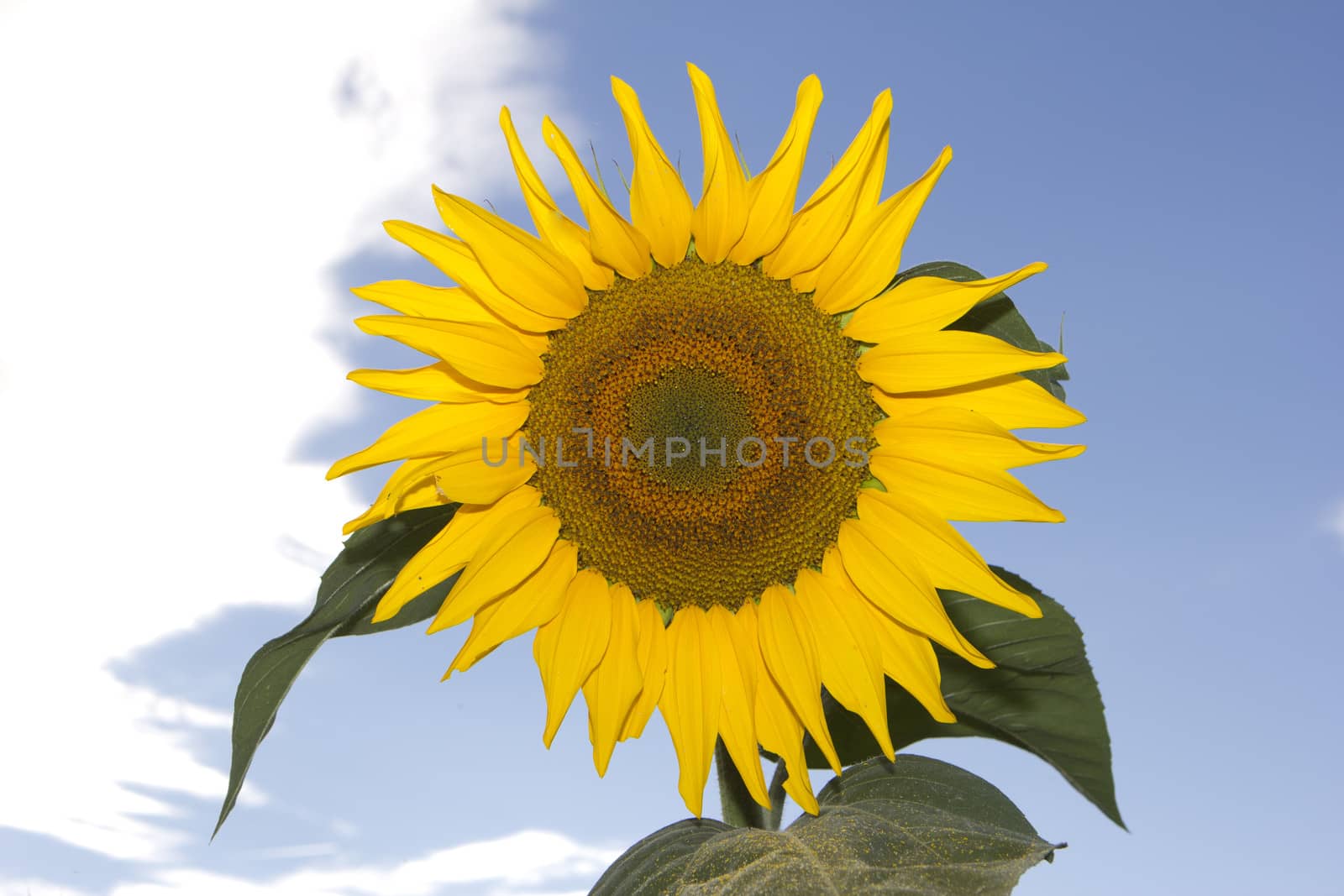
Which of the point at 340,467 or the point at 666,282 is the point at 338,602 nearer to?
the point at 340,467

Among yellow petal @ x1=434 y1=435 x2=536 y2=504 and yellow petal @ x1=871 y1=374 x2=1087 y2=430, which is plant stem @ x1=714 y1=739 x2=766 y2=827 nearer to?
yellow petal @ x1=434 y1=435 x2=536 y2=504

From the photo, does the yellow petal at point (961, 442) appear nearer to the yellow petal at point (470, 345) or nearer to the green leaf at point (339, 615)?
the yellow petal at point (470, 345)

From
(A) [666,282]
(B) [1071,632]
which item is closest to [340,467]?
(A) [666,282]

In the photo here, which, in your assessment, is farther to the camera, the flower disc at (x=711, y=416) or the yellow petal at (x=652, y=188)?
the flower disc at (x=711, y=416)

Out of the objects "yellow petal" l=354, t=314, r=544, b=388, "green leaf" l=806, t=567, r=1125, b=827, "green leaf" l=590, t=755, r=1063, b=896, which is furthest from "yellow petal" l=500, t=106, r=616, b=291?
"green leaf" l=590, t=755, r=1063, b=896

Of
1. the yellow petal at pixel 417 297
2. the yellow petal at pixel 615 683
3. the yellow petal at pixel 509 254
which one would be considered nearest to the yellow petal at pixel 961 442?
the yellow petal at pixel 615 683

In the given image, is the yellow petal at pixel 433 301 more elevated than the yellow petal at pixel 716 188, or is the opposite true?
the yellow petal at pixel 716 188

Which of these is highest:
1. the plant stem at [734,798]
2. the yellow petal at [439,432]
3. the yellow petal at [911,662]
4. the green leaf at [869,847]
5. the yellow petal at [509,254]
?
the yellow petal at [509,254]

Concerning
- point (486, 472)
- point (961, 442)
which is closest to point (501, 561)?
point (486, 472)
